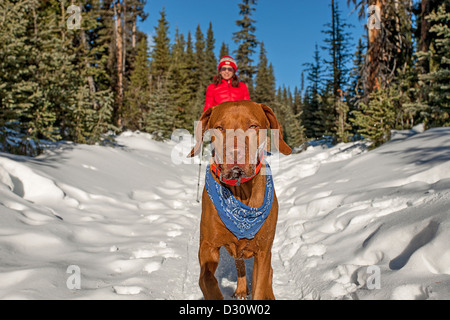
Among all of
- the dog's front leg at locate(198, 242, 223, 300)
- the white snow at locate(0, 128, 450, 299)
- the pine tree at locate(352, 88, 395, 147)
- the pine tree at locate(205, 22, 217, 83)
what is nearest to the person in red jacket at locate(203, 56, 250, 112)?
the white snow at locate(0, 128, 450, 299)

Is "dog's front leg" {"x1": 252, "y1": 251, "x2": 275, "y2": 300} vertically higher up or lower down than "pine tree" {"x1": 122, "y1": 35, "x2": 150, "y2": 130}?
lower down

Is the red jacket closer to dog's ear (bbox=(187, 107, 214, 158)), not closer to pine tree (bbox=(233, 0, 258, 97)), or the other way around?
dog's ear (bbox=(187, 107, 214, 158))

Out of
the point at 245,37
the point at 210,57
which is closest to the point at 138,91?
the point at 245,37

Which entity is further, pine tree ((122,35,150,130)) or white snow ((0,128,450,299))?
pine tree ((122,35,150,130))

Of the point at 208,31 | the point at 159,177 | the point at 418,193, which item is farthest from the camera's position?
the point at 208,31

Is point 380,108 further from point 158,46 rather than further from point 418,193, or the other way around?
point 158,46

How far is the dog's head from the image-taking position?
1.83m

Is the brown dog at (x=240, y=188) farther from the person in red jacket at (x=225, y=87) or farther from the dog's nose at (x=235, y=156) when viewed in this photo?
the person in red jacket at (x=225, y=87)

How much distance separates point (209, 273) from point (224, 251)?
2.05 m

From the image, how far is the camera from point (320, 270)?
10.5 ft
